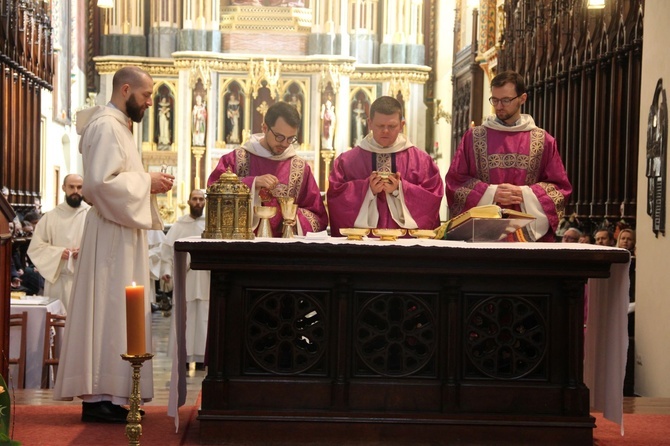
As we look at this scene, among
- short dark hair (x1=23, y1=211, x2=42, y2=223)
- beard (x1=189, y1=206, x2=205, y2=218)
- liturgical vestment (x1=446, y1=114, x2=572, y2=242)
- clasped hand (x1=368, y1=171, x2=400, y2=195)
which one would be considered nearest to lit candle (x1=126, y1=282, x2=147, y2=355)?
clasped hand (x1=368, y1=171, x2=400, y2=195)

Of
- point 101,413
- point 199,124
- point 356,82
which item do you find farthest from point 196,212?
point 356,82

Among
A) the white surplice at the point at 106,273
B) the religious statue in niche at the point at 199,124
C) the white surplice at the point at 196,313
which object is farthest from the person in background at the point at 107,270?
the religious statue in niche at the point at 199,124

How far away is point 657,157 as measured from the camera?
26.6 feet

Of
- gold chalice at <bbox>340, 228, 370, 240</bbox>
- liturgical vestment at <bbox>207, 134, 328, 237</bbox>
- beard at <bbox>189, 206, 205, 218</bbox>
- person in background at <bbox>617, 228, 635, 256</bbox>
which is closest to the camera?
gold chalice at <bbox>340, 228, 370, 240</bbox>

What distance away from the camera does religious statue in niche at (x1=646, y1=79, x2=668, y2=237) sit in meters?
7.95

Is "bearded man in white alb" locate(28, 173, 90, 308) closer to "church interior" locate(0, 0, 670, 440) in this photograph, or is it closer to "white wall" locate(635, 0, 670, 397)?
"church interior" locate(0, 0, 670, 440)

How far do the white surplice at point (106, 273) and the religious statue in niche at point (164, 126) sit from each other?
1916 cm

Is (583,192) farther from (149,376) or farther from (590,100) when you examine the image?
(149,376)

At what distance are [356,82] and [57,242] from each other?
621 inches

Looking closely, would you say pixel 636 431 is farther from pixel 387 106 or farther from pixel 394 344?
pixel 387 106

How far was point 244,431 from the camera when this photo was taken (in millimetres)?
4836

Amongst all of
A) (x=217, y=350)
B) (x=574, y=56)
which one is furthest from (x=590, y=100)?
(x=217, y=350)

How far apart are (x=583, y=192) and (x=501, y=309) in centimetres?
641

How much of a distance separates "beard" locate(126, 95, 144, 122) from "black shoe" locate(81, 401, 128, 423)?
1.37 m
